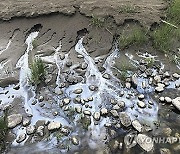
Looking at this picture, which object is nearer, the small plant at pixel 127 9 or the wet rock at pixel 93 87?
the wet rock at pixel 93 87

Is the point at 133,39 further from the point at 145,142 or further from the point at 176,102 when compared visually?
the point at 145,142

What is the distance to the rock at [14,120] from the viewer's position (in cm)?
551

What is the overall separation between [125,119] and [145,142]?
578mm

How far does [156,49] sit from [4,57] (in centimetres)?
354

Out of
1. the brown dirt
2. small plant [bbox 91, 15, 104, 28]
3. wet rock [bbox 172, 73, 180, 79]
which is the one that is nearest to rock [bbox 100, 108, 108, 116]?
wet rock [bbox 172, 73, 180, 79]

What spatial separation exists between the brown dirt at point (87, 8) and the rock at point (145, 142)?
3286mm

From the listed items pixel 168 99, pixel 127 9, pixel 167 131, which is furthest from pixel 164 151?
pixel 127 9

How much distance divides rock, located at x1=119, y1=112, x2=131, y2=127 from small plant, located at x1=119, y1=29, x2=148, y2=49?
6.80 ft

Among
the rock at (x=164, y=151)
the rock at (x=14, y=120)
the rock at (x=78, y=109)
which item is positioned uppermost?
the rock at (x=78, y=109)

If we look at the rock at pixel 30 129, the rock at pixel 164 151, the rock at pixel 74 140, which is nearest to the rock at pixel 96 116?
the rock at pixel 74 140

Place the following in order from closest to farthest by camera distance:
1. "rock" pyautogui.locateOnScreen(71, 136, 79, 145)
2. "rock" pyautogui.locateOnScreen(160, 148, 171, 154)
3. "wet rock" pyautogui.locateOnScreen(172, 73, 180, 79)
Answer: "rock" pyautogui.locateOnScreen(160, 148, 171, 154), "rock" pyautogui.locateOnScreen(71, 136, 79, 145), "wet rock" pyautogui.locateOnScreen(172, 73, 180, 79)

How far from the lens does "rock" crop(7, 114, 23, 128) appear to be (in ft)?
18.1

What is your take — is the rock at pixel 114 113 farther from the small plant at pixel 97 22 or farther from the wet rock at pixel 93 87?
the small plant at pixel 97 22

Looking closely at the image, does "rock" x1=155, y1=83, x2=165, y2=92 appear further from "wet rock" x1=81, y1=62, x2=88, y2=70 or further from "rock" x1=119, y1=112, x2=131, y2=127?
"wet rock" x1=81, y1=62, x2=88, y2=70
